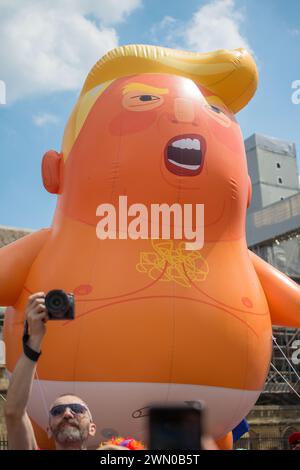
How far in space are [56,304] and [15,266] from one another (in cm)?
382

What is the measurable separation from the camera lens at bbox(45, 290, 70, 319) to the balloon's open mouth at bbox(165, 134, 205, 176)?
11.6 feet

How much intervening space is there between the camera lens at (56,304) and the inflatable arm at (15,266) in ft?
12.3

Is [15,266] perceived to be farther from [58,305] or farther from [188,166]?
[58,305]

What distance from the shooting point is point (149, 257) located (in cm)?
534

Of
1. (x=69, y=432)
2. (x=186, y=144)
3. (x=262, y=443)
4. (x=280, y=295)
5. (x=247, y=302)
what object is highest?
(x=186, y=144)

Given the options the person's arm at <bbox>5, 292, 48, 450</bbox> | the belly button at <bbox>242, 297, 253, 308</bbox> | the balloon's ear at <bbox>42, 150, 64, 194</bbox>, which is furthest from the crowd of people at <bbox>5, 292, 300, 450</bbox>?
the balloon's ear at <bbox>42, 150, 64, 194</bbox>

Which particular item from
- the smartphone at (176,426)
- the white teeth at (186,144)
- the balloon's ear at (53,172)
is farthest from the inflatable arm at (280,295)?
the smartphone at (176,426)

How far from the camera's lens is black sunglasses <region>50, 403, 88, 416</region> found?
212cm

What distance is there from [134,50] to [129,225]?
2092mm

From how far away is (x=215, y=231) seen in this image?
5.66 metres

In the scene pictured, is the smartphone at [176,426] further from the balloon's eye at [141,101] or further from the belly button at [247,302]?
the balloon's eye at [141,101]

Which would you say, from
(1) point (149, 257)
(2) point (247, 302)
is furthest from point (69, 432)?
(2) point (247, 302)
